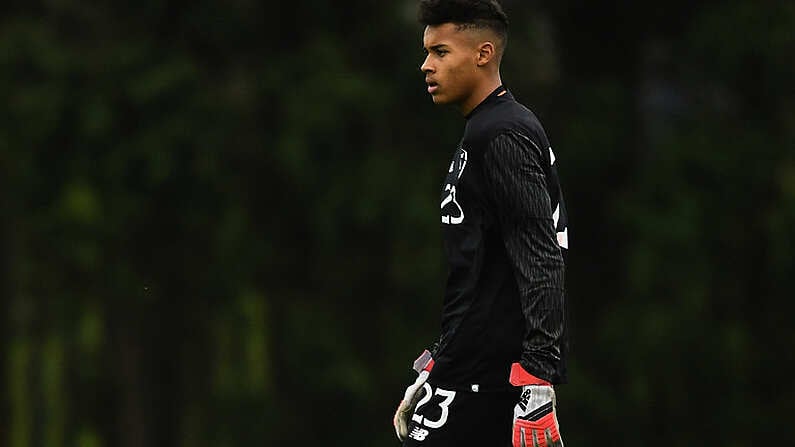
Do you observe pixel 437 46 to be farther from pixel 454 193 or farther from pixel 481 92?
pixel 454 193

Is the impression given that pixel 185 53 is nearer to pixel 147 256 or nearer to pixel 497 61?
pixel 147 256

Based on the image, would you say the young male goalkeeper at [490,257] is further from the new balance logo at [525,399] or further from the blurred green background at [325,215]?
the blurred green background at [325,215]

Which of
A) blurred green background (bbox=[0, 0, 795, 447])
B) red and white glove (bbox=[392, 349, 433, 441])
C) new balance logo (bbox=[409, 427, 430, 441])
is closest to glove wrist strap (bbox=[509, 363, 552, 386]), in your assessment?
new balance logo (bbox=[409, 427, 430, 441])

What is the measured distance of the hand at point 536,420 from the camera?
13.4ft

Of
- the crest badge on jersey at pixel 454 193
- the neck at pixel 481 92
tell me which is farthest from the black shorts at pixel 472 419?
the neck at pixel 481 92

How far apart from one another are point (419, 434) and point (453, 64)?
3.59ft

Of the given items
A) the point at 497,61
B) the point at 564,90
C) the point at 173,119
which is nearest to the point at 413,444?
the point at 497,61

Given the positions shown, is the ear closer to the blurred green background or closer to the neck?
the neck

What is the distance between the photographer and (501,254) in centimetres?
437

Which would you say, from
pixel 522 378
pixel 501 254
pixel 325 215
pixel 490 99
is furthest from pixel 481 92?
pixel 325 215

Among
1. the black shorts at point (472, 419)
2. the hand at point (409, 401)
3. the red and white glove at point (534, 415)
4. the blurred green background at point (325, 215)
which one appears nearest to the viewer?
the red and white glove at point (534, 415)

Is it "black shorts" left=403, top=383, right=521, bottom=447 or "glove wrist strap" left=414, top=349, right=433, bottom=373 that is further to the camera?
"glove wrist strap" left=414, top=349, right=433, bottom=373

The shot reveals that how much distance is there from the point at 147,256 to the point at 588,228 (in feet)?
16.5

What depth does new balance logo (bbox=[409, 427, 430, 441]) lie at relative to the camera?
4.45 metres
